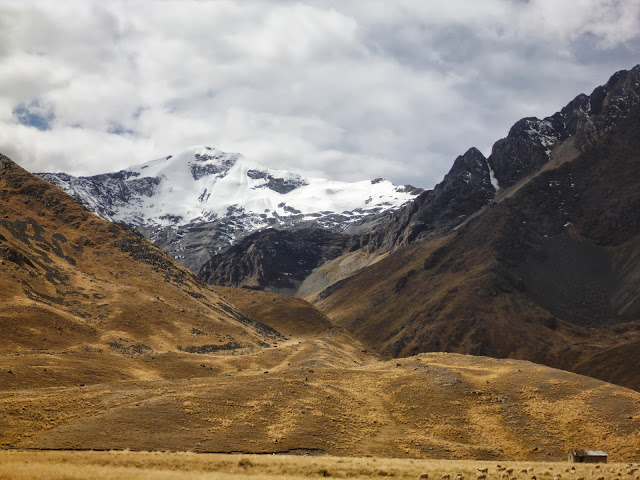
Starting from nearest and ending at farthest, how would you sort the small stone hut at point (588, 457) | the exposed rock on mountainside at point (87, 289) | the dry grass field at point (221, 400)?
1. the dry grass field at point (221, 400)
2. the small stone hut at point (588, 457)
3. the exposed rock on mountainside at point (87, 289)

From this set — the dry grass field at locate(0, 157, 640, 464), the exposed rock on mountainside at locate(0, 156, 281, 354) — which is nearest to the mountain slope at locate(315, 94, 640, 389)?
the exposed rock on mountainside at locate(0, 156, 281, 354)

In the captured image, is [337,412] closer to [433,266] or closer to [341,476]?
[341,476]

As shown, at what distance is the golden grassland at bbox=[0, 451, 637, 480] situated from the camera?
101ft

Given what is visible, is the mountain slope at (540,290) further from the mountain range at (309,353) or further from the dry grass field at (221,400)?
the dry grass field at (221,400)

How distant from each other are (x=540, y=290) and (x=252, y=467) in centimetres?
14636

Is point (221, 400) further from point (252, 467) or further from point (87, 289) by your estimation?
point (87, 289)

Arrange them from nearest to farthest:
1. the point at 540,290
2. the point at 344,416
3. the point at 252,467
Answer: the point at 252,467 → the point at 344,416 → the point at 540,290

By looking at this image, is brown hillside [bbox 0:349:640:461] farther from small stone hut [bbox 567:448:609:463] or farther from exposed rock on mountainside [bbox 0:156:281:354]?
exposed rock on mountainside [bbox 0:156:281:354]

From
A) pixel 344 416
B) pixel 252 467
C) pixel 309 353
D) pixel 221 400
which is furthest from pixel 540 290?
pixel 252 467

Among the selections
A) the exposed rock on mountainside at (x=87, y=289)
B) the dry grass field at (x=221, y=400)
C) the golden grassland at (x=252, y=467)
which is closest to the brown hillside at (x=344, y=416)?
the dry grass field at (x=221, y=400)

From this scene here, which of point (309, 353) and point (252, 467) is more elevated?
point (309, 353)

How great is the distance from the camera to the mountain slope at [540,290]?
140 m

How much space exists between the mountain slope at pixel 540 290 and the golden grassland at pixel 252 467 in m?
86.7

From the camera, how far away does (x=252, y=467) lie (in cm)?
3544
